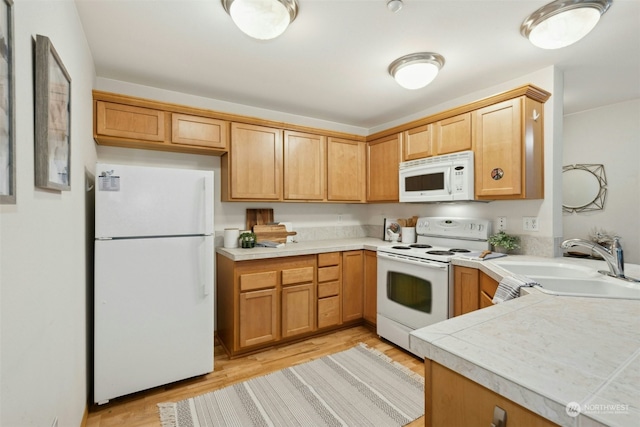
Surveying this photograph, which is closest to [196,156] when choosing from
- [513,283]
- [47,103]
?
[47,103]

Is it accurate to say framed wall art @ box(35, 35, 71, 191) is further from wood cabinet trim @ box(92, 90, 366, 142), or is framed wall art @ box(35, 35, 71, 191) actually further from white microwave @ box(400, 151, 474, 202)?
white microwave @ box(400, 151, 474, 202)

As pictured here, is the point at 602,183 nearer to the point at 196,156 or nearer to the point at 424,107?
the point at 424,107

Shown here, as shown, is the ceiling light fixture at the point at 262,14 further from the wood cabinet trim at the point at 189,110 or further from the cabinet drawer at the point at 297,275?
the cabinet drawer at the point at 297,275

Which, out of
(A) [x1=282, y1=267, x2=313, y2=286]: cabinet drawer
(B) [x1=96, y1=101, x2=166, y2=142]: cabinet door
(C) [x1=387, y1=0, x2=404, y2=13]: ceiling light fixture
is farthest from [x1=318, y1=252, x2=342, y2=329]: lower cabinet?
(C) [x1=387, y1=0, x2=404, y2=13]: ceiling light fixture

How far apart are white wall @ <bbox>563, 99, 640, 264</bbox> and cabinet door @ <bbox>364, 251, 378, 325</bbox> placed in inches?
93.4

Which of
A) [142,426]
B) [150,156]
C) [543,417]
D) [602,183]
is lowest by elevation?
[142,426]

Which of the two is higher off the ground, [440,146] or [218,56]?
[218,56]

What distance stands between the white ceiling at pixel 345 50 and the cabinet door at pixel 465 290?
1.59 metres

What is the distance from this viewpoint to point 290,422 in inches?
71.0

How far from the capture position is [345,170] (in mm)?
3525

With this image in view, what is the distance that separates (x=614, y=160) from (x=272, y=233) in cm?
366

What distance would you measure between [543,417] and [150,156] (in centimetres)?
310

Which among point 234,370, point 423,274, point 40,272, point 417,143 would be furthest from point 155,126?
point 423,274

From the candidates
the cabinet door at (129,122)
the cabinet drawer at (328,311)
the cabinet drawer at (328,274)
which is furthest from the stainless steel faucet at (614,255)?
the cabinet door at (129,122)
